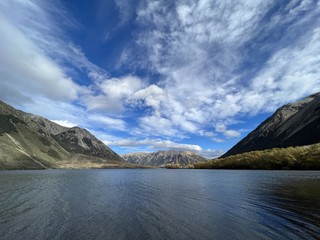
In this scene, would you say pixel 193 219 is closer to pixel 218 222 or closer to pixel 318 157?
pixel 218 222

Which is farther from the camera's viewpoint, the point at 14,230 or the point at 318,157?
the point at 318,157

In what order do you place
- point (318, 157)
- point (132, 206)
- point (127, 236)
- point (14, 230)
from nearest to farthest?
point (127, 236)
point (14, 230)
point (132, 206)
point (318, 157)

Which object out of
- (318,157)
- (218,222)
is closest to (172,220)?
(218,222)

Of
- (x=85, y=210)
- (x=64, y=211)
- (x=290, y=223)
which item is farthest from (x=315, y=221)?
(x=64, y=211)

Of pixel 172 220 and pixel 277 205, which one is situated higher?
pixel 277 205

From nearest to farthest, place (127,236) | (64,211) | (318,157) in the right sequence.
Result: (127,236) < (64,211) < (318,157)

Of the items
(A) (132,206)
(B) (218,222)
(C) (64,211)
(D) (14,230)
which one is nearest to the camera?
(D) (14,230)

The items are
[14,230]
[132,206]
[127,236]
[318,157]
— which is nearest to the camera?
[127,236]

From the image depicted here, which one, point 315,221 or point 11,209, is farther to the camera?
point 11,209

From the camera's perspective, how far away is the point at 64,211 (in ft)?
124

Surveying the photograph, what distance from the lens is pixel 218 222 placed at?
2969 centimetres

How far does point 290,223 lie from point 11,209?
36.6m

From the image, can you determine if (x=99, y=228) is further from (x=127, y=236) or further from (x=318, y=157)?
(x=318, y=157)

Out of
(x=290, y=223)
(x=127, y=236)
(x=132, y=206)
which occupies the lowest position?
(x=127, y=236)
